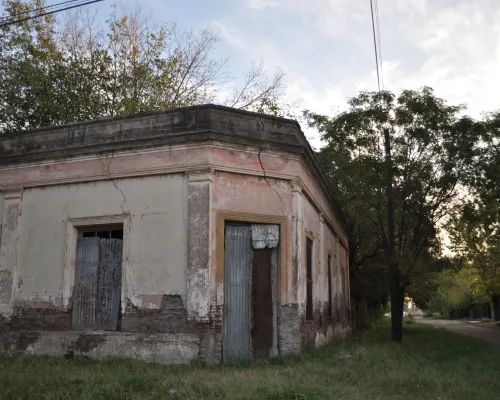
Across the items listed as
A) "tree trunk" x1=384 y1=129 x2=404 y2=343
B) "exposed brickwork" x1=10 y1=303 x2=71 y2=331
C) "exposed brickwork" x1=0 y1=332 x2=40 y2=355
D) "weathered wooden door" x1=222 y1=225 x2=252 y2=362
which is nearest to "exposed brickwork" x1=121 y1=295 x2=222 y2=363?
"weathered wooden door" x1=222 y1=225 x2=252 y2=362

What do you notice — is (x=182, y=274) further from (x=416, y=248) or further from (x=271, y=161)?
(x=416, y=248)

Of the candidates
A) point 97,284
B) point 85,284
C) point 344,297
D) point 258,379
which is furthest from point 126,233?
point 344,297

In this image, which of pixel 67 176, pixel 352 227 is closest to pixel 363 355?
pixel 67 176

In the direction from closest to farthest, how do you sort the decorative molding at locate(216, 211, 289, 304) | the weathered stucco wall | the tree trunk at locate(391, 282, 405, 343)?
the decorative molding at locate(216, 211, 289, 304) < the weathered stucco wall < the tree trunk at locate(391, 282, 405, 343)

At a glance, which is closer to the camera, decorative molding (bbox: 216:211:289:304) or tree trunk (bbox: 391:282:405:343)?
decorative molding (bbox: 216:211:289:304)

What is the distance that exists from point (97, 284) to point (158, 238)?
1629mm

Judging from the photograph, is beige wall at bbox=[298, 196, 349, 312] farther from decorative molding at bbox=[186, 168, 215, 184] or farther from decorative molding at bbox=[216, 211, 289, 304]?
decorative molding at bbox=[186, 168, 215, 184]

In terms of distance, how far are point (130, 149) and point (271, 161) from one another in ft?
9.17

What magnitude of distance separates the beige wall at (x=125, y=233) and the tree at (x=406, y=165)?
761cm

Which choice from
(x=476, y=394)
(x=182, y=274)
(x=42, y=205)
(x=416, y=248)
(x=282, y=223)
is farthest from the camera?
(x=416, y=248)

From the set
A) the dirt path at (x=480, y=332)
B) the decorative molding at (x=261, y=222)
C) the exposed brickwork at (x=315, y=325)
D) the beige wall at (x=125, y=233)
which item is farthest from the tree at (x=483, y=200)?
the beige wall at (x=125, y=233)

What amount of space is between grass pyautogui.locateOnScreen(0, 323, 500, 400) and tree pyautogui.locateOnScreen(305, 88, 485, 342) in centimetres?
566

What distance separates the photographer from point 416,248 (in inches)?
594

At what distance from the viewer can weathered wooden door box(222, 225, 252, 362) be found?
29.6ft
